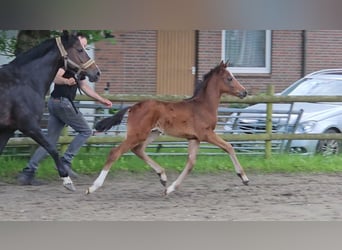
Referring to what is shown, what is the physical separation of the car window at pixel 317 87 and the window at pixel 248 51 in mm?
4814

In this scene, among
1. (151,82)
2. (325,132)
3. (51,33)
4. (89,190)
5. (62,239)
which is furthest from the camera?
(151,82)

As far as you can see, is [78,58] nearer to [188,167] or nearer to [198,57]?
[188,167]

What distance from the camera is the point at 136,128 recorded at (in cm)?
898

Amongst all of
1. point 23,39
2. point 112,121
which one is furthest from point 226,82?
point 23,39

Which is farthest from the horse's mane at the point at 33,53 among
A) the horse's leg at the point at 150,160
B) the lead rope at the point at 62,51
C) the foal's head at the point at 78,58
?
the horse's leg at the point at 150,160

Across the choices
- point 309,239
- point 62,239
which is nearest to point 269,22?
point 309,239

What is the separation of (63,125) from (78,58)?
1241 millimetres

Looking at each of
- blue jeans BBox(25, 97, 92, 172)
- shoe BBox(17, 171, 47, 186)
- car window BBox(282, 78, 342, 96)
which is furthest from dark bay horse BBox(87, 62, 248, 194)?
car window BBox(282, 78, 342, 96)

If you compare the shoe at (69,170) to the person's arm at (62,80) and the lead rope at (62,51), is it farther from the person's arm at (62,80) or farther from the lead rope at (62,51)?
the lead rope at (62,51)

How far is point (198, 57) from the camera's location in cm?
1859

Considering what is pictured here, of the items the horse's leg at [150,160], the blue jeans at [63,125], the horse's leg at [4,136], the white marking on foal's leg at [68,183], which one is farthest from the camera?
the blue jeans at [63,125]

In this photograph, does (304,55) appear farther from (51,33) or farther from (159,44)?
(51,33)

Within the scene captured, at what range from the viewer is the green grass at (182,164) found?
1060 centimetres

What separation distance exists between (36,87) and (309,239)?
3702 millimetres
